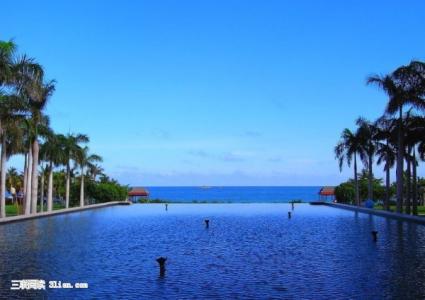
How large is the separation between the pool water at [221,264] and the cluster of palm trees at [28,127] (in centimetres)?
997

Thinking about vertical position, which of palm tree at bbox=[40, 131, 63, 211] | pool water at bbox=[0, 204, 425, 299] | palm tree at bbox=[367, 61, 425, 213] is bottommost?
pool water at bbox=[0, 204, 425, 299]

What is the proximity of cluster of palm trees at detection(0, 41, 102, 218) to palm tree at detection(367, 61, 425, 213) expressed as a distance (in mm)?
23838

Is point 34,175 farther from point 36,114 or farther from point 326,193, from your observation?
point 326,193

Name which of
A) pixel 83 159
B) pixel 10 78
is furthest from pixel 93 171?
pixel 10 78

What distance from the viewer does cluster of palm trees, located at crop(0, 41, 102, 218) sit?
33.4 m

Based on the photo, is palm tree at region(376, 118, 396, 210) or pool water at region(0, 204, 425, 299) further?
palm tree at region(376, 118, 396, 210)

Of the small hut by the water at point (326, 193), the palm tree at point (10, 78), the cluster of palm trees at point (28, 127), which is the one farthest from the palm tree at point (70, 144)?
the small hut by the water at point (326, 193)

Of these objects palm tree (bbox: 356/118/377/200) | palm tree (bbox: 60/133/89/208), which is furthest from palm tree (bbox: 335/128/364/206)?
palm tree (bbox: 60/133/89/208)

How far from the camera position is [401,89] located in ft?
129

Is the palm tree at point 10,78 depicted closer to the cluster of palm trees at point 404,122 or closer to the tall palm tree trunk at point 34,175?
the tall palm tree trunk at point 34,175

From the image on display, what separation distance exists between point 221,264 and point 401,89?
2715cm

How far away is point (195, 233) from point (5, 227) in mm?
11106

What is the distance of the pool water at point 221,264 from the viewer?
41.0 ft

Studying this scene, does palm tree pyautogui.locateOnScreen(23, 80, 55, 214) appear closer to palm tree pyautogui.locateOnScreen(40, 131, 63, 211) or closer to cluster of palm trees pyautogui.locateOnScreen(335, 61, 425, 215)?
palm tree pyautogui.locateOnScreen(40, 131, 63, 211)
